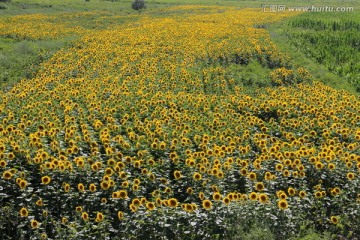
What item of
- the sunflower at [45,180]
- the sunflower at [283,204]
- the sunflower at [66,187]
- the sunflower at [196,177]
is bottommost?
the sunflower at [283,204]

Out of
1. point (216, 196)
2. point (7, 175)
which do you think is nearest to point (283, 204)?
point (216, 196)

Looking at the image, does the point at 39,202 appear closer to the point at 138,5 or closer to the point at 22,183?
the point at 22,183

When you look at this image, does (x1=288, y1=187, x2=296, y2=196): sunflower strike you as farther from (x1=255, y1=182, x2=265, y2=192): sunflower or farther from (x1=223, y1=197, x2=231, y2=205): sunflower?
(x1=223, y1=197, x2=231, y2=205): sunflower

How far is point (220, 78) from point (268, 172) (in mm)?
8785

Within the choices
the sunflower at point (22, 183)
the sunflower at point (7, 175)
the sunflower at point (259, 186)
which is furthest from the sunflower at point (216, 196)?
the sunflower at point (7, 175)

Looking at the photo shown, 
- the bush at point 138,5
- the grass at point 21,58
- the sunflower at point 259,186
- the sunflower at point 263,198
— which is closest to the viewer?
the sunflower at point 263,198

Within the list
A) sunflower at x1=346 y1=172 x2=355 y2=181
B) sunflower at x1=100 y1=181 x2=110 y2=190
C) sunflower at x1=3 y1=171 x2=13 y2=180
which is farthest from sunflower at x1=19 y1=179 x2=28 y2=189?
sunflower at x1=346 y1=172 x2=355 y2=181

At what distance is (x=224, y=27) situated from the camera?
2692 cm

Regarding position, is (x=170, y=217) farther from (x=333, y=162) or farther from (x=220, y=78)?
(x=220, y=78)

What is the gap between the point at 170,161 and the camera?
24.3ft

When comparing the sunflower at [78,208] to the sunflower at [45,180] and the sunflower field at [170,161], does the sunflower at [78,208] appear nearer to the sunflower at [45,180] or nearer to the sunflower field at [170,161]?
the sunflower field at [170,161]

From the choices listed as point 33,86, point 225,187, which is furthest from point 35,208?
point 33,86

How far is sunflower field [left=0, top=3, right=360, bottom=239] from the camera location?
5.57 m

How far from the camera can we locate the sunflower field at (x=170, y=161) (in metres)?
5.57
